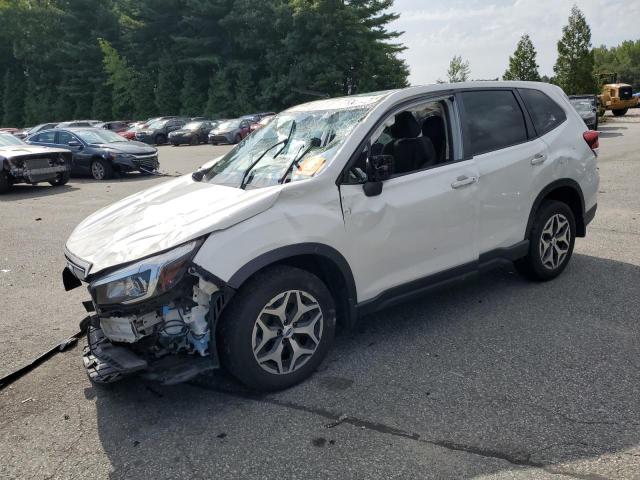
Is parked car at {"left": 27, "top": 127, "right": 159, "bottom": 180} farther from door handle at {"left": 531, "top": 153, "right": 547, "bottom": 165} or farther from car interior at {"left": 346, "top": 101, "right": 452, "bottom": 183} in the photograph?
door handle at {"left": 531, "top": 153, "right": 547, "bottom": 165}

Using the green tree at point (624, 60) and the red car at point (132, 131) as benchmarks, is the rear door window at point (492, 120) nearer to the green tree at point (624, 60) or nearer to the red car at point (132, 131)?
the red car at point (132, 131)

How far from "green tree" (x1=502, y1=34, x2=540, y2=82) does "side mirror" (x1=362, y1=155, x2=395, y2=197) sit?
1297 inches

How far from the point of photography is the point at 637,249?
609 cm

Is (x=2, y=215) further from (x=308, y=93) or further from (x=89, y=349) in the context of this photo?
(x=308, y=93)

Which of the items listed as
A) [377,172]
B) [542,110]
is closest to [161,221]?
[377,172]

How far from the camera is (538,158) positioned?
4.79m

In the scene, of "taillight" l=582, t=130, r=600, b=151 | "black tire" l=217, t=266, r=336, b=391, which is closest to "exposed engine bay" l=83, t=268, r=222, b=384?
"black tire" l=217, t=266, r=336, b=391

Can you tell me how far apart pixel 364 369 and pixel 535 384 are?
3.48ft

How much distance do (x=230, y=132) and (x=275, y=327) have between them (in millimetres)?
28130

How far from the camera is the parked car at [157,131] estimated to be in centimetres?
3575

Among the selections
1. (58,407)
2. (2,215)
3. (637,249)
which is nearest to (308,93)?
(2,215)

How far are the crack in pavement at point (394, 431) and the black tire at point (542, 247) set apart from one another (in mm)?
2566

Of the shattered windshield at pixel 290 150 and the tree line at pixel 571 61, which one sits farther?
the tree line at pixel 571 61

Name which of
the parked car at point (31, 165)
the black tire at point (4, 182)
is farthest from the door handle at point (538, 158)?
the black tire at point (4, 182)
